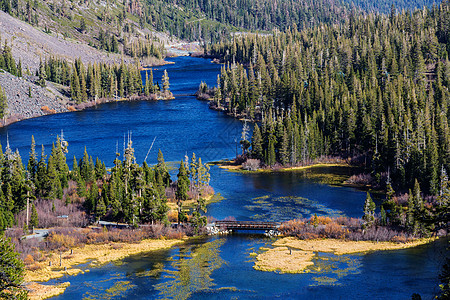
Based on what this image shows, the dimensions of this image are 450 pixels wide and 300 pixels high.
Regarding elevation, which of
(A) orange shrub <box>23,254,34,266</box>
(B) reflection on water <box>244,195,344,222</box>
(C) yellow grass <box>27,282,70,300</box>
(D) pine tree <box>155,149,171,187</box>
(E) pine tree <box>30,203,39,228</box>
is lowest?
(C) yellow grass <box>27,282,70,300</box>

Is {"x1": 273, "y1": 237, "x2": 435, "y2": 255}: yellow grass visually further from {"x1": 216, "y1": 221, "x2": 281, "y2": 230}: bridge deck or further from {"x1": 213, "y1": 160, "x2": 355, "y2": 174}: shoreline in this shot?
{"x1": 213, "y1": 160, "x2": 355, "y2": 174}: shoreline

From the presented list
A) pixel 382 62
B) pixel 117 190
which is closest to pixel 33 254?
pixel 117 190

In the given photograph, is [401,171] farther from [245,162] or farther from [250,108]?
[250,108]

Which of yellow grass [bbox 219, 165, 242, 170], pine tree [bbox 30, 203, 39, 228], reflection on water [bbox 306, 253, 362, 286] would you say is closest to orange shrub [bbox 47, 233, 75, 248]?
pine tree [bbox 30, 203, 39, 228]

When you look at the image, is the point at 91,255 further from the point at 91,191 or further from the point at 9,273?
the point at 9,273

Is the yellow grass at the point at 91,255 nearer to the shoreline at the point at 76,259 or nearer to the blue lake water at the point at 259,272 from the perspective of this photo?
the shoreline at the point at 76,259

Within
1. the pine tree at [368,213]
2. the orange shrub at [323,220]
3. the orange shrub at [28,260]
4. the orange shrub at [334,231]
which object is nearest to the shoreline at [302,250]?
the orange shrub at [334,231]

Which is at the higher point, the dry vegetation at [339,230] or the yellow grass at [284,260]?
the dry vegetation at [339,230]

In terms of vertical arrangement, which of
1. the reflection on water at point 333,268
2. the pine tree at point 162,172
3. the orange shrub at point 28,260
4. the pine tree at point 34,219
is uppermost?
the pine tree at point 162,172
